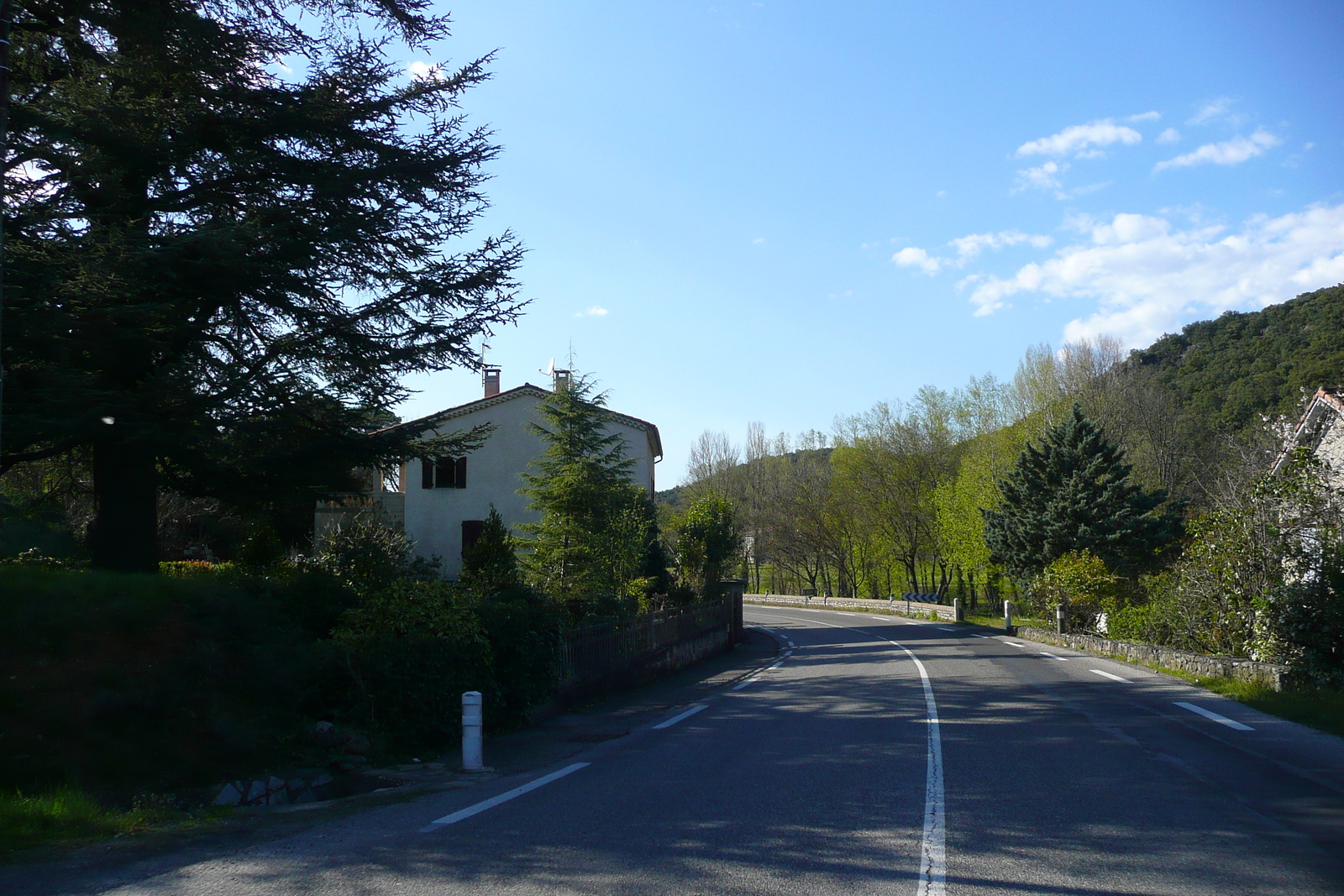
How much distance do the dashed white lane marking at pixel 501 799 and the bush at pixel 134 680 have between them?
7.49 feet

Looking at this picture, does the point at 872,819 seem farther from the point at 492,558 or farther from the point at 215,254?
the point at 492,558

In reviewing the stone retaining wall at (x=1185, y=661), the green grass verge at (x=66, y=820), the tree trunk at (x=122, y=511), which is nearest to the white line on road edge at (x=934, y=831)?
the green grass verge at (x=66, y=820)

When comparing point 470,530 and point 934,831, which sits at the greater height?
point 470,530

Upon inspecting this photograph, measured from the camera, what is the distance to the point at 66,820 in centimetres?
576

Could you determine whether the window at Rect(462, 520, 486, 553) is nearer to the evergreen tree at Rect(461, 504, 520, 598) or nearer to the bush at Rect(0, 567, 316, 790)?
the evergreen tree at Rect(461, 504, 520, 598)

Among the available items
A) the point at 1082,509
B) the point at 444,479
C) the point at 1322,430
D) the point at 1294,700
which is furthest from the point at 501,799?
the point at 1082,509

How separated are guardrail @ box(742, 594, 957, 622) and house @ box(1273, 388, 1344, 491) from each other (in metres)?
17.7

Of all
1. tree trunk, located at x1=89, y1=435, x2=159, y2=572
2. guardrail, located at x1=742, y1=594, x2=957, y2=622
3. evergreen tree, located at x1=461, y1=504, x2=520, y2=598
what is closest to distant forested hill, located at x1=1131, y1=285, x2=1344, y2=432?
guardrail, located at x1=742, y1=594, x2=957, y2=622

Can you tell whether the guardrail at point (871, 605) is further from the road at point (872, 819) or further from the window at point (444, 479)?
the road at point (872, 819)

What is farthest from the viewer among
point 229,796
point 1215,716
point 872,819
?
point 1215,716

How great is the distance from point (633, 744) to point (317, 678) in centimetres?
336

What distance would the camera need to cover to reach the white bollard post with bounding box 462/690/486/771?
8.23 m

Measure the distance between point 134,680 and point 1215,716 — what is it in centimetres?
1164

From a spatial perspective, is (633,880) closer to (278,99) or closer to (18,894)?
(18,894)
